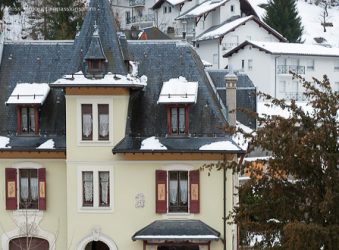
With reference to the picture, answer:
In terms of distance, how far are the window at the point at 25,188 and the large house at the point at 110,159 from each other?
0.04 m

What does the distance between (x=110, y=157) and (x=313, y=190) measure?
36.4 ft

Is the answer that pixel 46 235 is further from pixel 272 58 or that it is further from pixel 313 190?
pixel 272 58

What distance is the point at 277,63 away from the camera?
7794 cm

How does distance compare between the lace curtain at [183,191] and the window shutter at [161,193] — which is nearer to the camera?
the window shutter at [161,193]

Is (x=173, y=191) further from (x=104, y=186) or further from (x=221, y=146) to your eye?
(x=104, y=186)

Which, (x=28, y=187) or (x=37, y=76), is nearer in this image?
(x=28, y=187)

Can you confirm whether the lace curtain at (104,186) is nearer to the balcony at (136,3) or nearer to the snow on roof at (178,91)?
the snow on roof at (178,91)

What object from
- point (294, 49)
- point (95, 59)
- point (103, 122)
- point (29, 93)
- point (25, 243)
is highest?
point (294, 49)

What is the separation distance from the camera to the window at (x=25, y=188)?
2938 centimetres

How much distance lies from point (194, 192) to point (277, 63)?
167ft

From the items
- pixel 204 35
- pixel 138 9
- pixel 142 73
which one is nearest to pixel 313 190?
pixel 142 73

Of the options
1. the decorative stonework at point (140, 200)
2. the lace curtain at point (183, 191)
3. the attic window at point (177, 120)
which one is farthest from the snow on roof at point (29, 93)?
the lace curtain at point (183, 191)

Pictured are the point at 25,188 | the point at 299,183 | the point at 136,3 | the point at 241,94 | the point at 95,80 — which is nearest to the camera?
the point at 299,183

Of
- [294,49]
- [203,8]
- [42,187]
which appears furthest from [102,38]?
[203,8]
